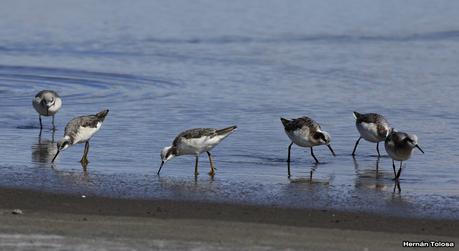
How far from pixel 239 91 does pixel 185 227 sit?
11503 mm

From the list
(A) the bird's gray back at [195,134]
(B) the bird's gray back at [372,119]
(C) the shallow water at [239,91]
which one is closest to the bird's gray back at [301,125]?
(C) the shallow water at [239,91]

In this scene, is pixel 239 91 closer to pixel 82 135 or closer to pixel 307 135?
pixel 307 135

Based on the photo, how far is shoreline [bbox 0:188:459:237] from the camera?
1091cm

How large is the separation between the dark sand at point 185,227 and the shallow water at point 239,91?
500mm

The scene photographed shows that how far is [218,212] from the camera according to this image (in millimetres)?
11477

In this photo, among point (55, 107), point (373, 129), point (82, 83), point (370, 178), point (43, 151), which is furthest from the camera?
point (82, 83)

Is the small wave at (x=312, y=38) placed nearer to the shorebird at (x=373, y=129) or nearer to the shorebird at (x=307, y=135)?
the shorebird at (x=373, y=129)

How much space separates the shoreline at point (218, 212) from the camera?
10.9 metres

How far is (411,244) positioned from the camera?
1002 centimetres

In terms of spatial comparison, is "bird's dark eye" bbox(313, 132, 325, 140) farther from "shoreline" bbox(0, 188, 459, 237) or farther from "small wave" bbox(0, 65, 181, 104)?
"small wave" bbox(0, 65, 181, 104)

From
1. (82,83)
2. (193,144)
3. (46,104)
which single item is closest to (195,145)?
(193,144)

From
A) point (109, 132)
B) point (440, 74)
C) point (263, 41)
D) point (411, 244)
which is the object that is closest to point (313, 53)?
point (263, 41)

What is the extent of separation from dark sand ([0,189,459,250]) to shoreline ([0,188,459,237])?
0.01 meters

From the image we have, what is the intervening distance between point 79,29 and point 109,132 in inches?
628
